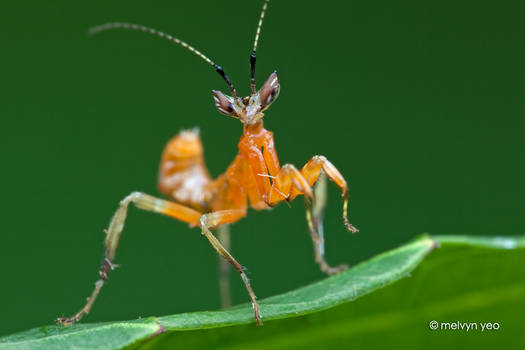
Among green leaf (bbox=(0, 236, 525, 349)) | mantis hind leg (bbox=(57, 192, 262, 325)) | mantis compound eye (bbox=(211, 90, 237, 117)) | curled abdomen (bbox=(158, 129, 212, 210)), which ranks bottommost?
green leaf (bbox=(0, 236, 525, 349))

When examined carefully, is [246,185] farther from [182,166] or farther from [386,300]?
[386,300]

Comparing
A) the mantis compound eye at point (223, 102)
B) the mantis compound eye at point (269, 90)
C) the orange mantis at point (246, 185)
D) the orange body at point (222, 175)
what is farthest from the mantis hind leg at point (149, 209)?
the mantis compound eye at point (269, 90)

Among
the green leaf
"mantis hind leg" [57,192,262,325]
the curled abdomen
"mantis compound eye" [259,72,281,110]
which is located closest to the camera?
the green leaf

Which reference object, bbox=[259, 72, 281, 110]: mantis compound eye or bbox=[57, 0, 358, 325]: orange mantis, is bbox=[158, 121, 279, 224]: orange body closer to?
bbox=[57, 0, 358, 325]: orange mantis

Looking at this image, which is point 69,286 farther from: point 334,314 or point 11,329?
point 334,314

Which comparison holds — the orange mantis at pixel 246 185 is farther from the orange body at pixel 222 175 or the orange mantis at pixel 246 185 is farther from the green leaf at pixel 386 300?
the green leaf at pixel 386 300

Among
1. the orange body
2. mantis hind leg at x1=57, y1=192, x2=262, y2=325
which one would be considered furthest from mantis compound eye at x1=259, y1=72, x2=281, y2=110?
mantis hind leg at x1=57, y1=192, x2=262, y2=325
